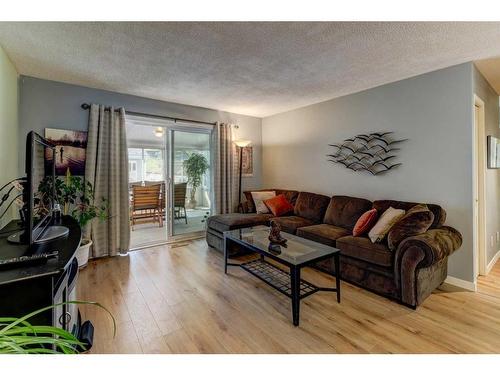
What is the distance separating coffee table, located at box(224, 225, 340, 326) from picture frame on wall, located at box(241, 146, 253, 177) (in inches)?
74.7

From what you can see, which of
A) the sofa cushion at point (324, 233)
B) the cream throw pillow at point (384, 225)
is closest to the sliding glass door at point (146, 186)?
the sofa cushion at point (324, 233)

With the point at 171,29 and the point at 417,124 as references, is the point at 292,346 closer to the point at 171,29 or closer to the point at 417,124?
the point at 171,29

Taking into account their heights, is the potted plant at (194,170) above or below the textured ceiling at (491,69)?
below

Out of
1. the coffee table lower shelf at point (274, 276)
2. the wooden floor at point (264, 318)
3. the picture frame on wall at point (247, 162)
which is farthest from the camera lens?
the picture frame on wall at point (247, 162)

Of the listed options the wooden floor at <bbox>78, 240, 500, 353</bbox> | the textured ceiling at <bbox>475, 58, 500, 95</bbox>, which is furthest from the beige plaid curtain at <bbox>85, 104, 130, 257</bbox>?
the textured ceiling at <bbox>475, 58, 500, 95</bbox>

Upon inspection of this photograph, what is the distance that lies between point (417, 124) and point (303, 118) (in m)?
1.82

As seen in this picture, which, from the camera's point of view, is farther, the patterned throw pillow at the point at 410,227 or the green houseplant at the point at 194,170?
the green houseplant at the point at 194,170

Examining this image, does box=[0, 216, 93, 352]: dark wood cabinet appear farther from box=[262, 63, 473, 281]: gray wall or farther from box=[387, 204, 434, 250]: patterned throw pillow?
box=[262, 63, 473, 281]: gray wall

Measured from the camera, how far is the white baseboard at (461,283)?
7.95ft

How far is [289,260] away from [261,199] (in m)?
2.20

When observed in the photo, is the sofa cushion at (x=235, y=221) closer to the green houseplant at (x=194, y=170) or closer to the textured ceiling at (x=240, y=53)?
the green houseplant at (x=194, y=170)

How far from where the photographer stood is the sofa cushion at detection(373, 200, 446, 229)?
2.51 m

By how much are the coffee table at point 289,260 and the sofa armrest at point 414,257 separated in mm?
531
